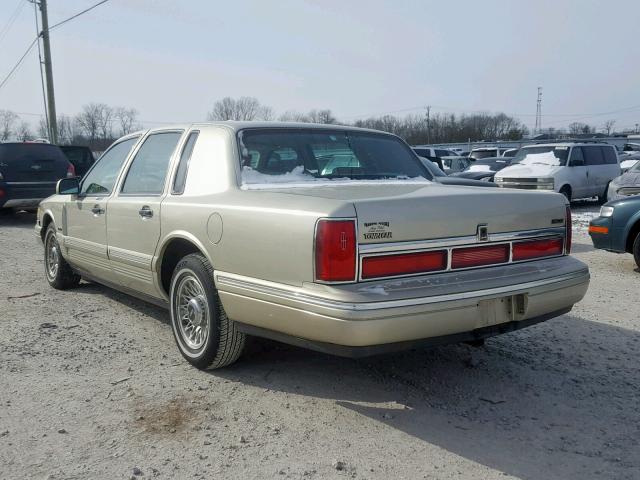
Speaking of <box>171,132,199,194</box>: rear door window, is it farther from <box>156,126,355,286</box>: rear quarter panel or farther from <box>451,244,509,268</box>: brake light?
<box>451,244,509,268</box>: brake light

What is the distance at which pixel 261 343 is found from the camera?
4.21m

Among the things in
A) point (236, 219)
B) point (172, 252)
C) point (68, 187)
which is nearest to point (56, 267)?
Answer: point (68, 187)

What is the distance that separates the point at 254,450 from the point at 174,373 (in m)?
1.19

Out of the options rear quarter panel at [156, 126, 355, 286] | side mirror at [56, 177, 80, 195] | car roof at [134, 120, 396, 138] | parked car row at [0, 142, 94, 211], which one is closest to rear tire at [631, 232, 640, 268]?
car roof at [134, 120, 396, 138]

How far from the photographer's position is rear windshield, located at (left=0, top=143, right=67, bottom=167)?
1259cm

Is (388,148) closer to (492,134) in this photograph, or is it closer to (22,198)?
(22,198)

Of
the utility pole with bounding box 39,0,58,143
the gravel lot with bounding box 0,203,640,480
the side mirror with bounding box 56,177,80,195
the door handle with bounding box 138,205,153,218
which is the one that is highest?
the utility pole with bounding box 39,0,58,143

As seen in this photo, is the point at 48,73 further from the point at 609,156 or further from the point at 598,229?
the point at 598,229

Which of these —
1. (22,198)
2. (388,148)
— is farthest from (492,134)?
(388,148)

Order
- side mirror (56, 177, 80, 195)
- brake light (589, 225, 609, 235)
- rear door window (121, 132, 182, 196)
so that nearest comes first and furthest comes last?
rear door window (121, 132, 182, 196) < side mirror (56, 177, 80, 195) < brake light (589, 225, 609, 235)

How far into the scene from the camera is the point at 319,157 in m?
4.29

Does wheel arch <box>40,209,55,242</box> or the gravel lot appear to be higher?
wheel arch <box>40,209,55,242</box>

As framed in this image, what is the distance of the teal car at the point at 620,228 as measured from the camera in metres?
7.28

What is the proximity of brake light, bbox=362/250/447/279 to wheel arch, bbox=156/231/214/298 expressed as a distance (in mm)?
1194
